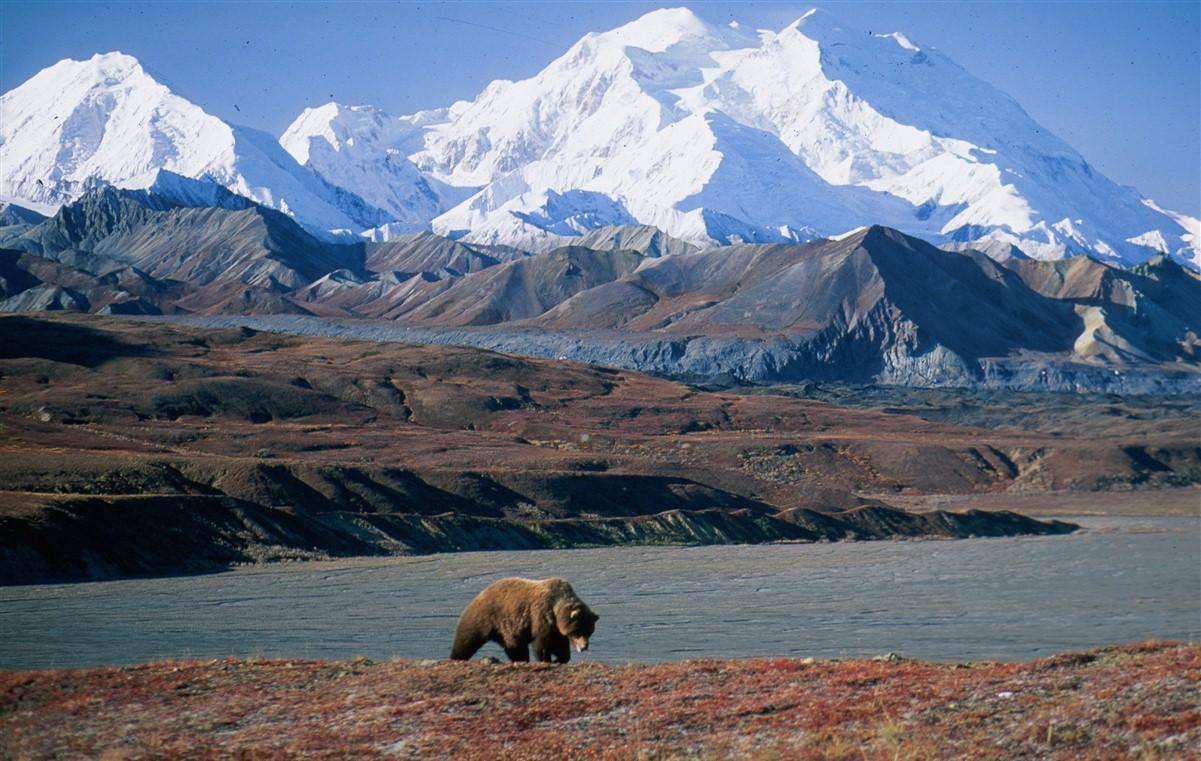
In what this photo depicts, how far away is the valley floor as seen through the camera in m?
15.8

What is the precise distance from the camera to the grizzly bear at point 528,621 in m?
20.7

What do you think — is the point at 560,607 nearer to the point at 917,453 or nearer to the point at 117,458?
the point at 117,458

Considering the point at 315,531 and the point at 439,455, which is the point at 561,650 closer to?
the point at 315,531

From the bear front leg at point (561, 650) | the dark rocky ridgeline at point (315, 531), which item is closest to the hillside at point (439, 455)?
the dark rocky ridgeline at point (315, 531)

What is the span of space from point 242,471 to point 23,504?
18.8 metres

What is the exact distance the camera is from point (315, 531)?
243 ft

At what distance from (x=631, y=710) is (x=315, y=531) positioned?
58.2 metres

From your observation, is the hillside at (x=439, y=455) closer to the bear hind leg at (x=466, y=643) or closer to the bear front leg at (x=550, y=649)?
the bear hind leg at (x=466, y=643)

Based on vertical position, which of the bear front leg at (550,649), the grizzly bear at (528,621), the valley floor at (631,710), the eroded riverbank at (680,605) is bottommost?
the eroded riverbank at (680,605)

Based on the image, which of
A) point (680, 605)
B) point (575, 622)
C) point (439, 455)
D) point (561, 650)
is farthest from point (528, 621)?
point (439, 455)

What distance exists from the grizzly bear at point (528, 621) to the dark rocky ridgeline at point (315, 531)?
41758 mm

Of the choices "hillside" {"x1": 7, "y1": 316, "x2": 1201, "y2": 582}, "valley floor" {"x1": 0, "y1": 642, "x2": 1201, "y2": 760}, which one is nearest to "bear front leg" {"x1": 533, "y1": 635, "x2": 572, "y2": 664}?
"valley floor" {"x1": 0, "y1": 642, "x2": 1201, "y2": 760}

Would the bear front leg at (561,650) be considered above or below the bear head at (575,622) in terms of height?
below

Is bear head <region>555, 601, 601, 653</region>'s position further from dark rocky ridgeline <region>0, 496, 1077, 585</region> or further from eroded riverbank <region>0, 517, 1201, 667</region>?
dark rocky ridgeline <region>0, 496, 1077, 585</region>
